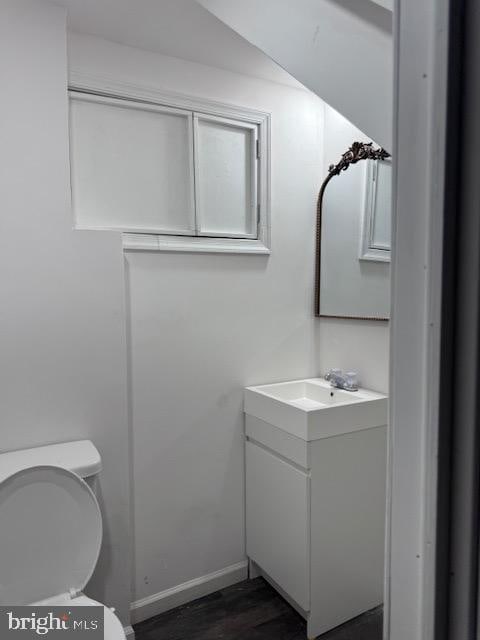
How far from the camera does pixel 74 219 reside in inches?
69.6

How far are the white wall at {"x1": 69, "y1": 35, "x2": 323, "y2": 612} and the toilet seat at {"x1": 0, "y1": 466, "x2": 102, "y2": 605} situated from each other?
0.48 m

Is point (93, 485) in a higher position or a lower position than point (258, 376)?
lower

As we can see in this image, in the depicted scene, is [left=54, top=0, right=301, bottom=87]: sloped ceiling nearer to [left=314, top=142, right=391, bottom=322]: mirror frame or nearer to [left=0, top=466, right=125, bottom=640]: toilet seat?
[left=314, top=142, right=391, bottom=322]: mirror frame

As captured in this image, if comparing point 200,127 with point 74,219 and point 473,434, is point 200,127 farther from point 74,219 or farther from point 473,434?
point 473,434

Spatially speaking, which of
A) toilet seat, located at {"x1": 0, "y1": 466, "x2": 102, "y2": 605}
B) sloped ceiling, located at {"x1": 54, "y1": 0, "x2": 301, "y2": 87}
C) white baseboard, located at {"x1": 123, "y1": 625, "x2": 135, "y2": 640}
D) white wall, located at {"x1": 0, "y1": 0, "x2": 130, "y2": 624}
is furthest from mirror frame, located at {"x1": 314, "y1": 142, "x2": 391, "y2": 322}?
white baseboard, located at {"x1": 123, "y1": 625, "x2": 135, "y2": 640}

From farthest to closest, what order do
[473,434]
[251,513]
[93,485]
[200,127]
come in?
1. [251,513]
2. [200,127]
3. [93,485]
4. [473,434]

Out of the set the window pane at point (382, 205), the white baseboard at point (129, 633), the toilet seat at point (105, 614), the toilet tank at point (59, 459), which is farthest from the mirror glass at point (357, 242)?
the white baseboard at point (129, 633)

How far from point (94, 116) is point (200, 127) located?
0.49 m

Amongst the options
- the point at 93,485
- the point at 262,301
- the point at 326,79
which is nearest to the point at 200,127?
the point at 262,301

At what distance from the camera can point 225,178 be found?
6.91 feet

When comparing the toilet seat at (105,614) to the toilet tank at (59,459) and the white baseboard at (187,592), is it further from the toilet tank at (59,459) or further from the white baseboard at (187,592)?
the white baseboard at (187,592)

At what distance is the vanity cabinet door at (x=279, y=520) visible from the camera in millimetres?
1812

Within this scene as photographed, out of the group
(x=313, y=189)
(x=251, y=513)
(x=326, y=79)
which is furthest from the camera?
(x=313, y=189)
